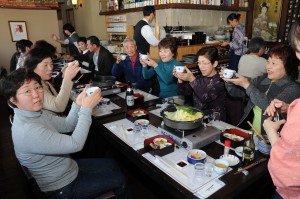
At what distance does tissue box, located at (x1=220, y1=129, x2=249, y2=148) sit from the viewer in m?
1.43

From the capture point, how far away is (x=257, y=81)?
6.53 feet

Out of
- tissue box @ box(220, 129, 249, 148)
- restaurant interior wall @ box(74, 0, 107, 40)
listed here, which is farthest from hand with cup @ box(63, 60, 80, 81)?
restaurant interior wall @ box(74, 0, 107, 40)

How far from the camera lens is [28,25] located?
689cm

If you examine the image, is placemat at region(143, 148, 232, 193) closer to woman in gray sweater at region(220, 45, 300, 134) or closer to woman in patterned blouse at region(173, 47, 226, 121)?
woman in gray sweater at region(220, 45, 300, 134)

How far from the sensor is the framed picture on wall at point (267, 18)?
4910 millimetres

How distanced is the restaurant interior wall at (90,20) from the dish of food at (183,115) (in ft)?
19.6

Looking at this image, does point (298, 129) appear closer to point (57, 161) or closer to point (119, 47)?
point (57, 161)

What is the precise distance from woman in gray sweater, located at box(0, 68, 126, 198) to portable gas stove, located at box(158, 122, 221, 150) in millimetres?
455

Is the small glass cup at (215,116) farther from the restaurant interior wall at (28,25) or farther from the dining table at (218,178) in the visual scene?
the restaurant interior wall at (28,25)

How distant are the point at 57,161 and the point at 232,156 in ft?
3.45

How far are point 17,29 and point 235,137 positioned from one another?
7365 mm

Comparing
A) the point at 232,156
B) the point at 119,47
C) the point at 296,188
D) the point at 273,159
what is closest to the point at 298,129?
the point at 273,159

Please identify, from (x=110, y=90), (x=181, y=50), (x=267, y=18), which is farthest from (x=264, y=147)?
(x=267, y=18)

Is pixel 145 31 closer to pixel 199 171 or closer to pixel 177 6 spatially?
pixel 177 6
